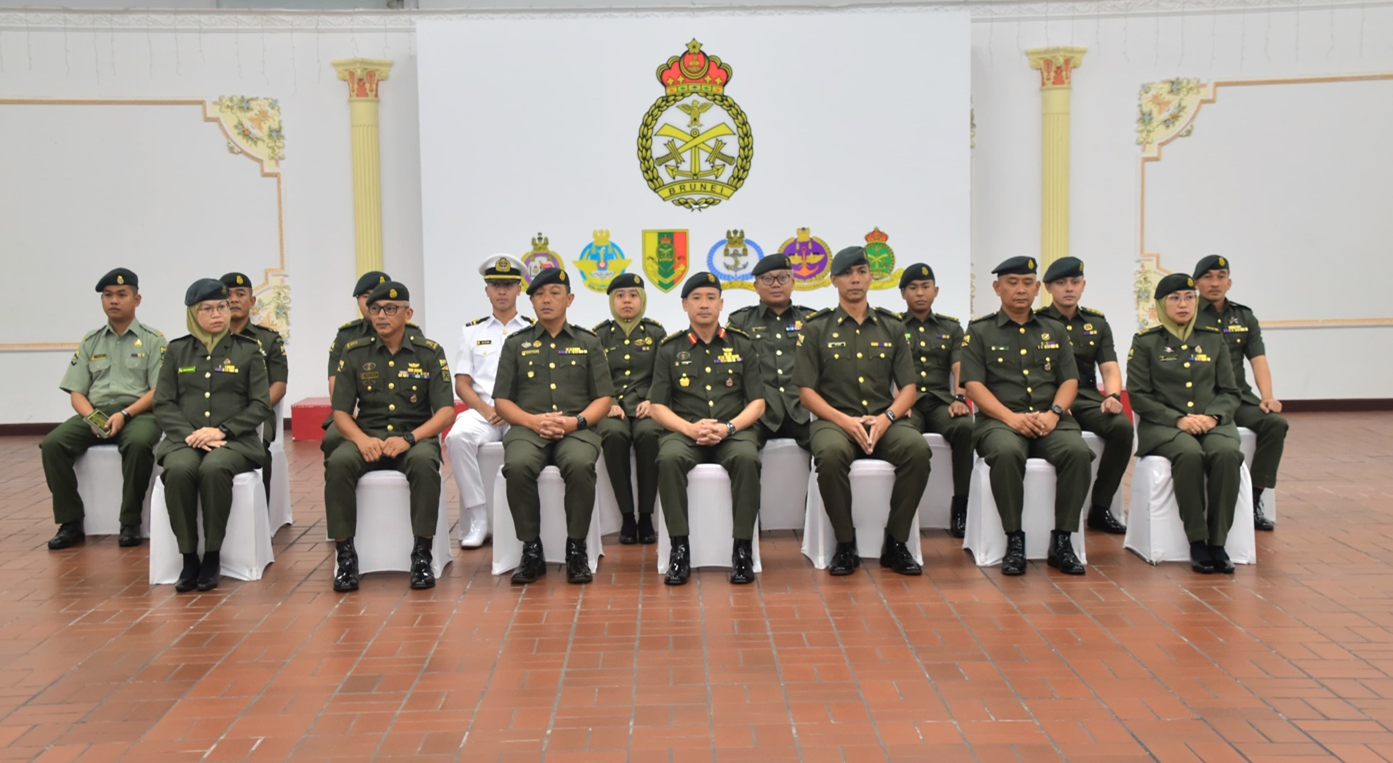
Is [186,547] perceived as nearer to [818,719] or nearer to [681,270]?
[818,719]

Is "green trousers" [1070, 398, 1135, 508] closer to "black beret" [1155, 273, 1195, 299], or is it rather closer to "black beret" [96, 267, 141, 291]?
"black beret" [1155, 273, 1195, 299]

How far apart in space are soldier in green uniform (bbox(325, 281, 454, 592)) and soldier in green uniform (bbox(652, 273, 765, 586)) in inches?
39.1

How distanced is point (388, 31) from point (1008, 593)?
23.4 feet

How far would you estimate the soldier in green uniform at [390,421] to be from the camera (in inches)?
189

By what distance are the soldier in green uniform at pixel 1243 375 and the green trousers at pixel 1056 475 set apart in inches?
42.9

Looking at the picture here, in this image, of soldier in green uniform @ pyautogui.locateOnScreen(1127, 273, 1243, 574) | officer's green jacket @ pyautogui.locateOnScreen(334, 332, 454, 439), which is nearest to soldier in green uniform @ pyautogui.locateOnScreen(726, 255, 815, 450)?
officer's green jacket @ pyautogui.locateOnScreen(334, 332, 454, 439)

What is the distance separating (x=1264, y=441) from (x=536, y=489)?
3537 mm

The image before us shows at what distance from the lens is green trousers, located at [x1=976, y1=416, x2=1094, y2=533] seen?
4.85m

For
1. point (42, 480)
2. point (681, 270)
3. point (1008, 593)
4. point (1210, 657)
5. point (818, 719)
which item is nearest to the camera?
point (818, 719)

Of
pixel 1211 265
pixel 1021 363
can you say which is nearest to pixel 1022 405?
pixel 1021 363

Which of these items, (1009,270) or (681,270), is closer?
(1009,270)

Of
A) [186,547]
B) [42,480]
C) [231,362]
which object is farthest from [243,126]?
[186,547]

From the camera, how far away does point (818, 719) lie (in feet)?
10.7

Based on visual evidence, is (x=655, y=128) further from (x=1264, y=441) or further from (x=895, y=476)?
(x=1264, y=441)
